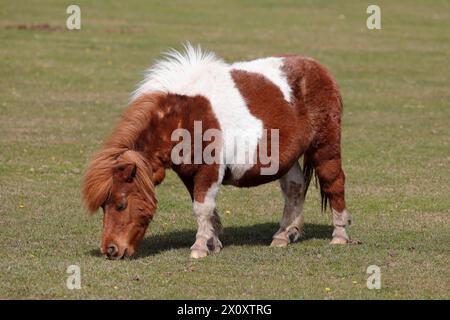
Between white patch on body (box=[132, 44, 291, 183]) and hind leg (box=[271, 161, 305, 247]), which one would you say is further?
hind leg (box=[271, 161, 305, 247])

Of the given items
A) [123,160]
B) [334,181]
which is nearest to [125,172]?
[123,160]

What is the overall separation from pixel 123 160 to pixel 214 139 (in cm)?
103

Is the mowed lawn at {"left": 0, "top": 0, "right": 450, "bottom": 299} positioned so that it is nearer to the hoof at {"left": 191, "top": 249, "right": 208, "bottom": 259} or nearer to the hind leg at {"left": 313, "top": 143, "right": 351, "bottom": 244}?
the hoof at {"left": 191, "top": 249, "right": 208, "bottom": 259}

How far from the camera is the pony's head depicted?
32.8 feet

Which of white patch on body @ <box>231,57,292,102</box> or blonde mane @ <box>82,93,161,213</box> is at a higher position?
white patch on body @ <box>231,57,292,102</box>

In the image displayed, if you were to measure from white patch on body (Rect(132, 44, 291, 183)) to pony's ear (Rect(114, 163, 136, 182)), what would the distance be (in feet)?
3.40

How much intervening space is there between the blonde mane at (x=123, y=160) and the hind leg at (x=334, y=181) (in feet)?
7.29

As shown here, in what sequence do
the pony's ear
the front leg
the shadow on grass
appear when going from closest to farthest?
1. the pony's ear
2. the front leg
3. the shadow on grass

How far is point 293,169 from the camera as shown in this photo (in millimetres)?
11789

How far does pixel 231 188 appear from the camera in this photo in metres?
15.1

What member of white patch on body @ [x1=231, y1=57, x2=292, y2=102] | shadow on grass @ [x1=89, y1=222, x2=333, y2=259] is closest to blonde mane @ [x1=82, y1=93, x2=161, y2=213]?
shadow on grass @ [x1=89, y1=222, x2=333, y2=259]

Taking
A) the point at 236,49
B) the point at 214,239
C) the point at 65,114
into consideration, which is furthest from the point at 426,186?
the point at 236,49
